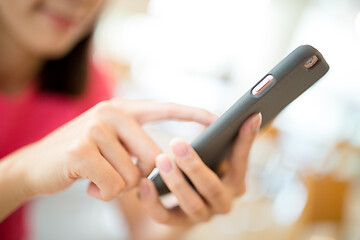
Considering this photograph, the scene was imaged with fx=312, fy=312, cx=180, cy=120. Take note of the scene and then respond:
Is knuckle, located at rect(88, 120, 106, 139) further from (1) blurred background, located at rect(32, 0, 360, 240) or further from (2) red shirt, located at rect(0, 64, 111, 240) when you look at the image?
(1) blurred background, located at rect(32, 0, 360, 240)

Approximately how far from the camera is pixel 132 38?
465 cm

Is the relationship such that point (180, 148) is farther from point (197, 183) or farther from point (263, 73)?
point (263, 73)

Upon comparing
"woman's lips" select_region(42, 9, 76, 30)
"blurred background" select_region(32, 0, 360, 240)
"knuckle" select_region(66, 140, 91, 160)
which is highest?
"woman's lips" select_region(42, 9, 76, 30)

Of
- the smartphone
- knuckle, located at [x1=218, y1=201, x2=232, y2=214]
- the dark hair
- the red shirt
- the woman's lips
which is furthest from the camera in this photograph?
the dark hair

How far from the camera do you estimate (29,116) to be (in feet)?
2.55

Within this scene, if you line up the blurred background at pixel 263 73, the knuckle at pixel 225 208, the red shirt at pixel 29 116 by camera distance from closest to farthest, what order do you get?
the knuckle at pixel 225 208
the red shirt at pixel 29 116
the blurred background at pixel 263 73

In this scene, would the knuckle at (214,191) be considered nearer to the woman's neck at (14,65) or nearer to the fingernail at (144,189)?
the fingernail at (144,189)

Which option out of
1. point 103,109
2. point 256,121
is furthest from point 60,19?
point 256,121

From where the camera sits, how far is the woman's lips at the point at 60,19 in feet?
1.94

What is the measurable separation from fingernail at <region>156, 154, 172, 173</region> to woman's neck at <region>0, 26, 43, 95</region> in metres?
0.57

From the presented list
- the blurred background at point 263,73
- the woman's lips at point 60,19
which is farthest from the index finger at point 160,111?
the blurred background at point 263,73

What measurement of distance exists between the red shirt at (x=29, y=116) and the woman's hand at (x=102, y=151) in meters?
0.40

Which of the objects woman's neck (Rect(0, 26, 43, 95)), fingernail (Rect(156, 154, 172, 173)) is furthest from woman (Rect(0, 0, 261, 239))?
woman's neck (Rect(0, 26, 43, 95))

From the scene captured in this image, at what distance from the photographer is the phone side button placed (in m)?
0.28
